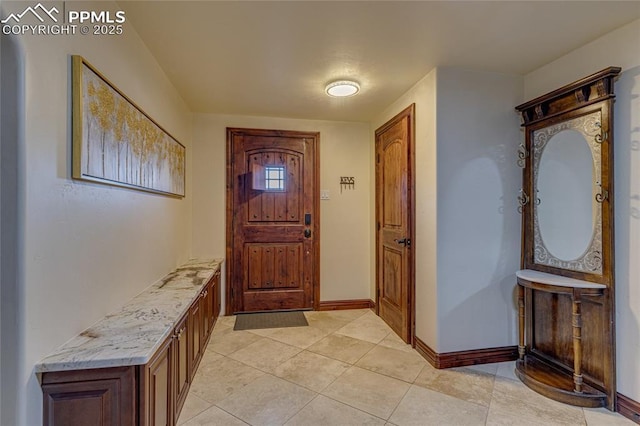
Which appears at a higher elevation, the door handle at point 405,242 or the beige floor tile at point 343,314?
the door handle at point 405,242

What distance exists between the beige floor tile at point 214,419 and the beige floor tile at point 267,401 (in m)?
0.04

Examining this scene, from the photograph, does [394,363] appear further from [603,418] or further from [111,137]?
[111,137]

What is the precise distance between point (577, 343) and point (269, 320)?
2720mm

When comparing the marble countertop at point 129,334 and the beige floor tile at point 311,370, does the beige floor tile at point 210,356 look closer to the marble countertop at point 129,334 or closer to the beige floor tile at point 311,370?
the beige floor tile at point 311,370

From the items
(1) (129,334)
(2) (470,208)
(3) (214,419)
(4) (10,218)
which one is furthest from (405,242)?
(4) (10,218)

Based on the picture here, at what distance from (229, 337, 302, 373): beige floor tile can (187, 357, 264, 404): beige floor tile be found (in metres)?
0.07

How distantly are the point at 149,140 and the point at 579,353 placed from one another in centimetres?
319

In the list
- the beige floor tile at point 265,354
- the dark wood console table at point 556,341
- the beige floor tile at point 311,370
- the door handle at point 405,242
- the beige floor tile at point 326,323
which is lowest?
the beige floor tile at point 311,370

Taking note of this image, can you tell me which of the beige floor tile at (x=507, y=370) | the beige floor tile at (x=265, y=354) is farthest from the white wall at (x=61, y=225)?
the beige floor tile at (x=507, y=370)

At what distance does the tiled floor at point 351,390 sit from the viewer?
1.86 metres

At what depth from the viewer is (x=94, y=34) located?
1513 mm

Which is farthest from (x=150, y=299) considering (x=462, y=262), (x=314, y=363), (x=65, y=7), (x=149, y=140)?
(x=462, y=262)

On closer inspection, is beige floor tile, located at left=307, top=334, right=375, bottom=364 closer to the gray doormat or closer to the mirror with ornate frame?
the gray doormat

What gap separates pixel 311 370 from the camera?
242 centimetres
